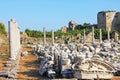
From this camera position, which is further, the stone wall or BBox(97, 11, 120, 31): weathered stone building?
the stone wall

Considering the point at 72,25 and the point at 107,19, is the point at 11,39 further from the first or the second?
the point at 72,25

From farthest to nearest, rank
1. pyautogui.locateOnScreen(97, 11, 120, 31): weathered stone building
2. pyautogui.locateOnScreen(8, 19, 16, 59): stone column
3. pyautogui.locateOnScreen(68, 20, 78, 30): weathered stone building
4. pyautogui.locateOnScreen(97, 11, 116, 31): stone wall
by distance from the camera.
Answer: pyautogui.locateOnScreen(68, 20, 78, 30): weathered stone building < pyautogui.locateOnScreen(97, 11, 116, 31): stone wall < pyautogui.locateOnScreen(97, 11, 120, 31): weathered stone building < pyautogui.locateOnScreen(8, 19, 16, 59): stone column

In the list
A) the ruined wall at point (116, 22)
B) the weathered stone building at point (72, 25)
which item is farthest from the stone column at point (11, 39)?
the weathered stone building at point (72, 25)

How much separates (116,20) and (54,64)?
220ft

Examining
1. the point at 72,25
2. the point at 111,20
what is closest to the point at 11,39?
the point at 111,20

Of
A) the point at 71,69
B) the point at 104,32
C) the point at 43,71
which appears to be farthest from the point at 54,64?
the point at 104,32

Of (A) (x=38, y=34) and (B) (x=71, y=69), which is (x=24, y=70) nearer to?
(B) (x=71, y=69)

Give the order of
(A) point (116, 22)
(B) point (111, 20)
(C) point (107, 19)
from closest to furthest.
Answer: (A) point (116, 22) → (C) point (107, 19) → (B) point (111, 20)

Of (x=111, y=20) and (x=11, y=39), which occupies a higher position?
(x=111, y=20)

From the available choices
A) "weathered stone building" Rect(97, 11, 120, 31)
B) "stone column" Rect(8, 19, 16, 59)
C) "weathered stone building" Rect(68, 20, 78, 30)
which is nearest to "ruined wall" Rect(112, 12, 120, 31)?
"weathered stone building" Rect(97, 11, 120, 31)

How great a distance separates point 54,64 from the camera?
63.6 feet

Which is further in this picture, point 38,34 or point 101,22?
point 101,22

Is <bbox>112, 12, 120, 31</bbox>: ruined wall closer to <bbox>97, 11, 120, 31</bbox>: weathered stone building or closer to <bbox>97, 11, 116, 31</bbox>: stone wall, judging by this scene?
<bbox>97, 11, 120, 31</bbox>: weathered stone building

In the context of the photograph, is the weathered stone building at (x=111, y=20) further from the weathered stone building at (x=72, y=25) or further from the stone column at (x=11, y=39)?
the stone column at (x=11, y=39)
